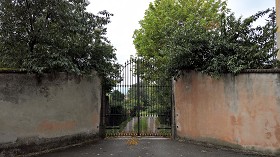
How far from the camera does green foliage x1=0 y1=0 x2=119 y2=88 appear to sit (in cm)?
775

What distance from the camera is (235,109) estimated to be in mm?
8414

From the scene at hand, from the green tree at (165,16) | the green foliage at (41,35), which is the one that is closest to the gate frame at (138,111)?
the green foliage at (41,35)

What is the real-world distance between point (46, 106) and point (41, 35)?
214cm

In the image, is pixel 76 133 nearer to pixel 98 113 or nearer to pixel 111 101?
pixel 98 113

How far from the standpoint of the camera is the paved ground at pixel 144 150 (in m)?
7.88

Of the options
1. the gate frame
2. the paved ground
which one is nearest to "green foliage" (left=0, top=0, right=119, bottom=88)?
the gate frame

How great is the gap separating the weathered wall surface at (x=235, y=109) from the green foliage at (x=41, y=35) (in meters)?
4.04

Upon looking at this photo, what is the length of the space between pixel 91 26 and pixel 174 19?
10033mm

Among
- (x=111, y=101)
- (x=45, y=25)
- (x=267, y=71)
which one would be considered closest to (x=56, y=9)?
(x=45, y=25)

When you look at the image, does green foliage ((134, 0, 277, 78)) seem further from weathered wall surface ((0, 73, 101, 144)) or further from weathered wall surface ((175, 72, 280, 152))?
weathered wall surface ((0, 73, 101, 144))

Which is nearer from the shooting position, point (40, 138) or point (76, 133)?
point (40, 138)

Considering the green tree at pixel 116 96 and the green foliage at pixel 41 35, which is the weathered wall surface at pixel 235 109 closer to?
the green tree at pixel 116 96

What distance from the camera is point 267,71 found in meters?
7.92

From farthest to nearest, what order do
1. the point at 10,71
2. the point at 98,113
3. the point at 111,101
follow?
the point at 111,101 < the point at 98,113 < the point at 10,71
